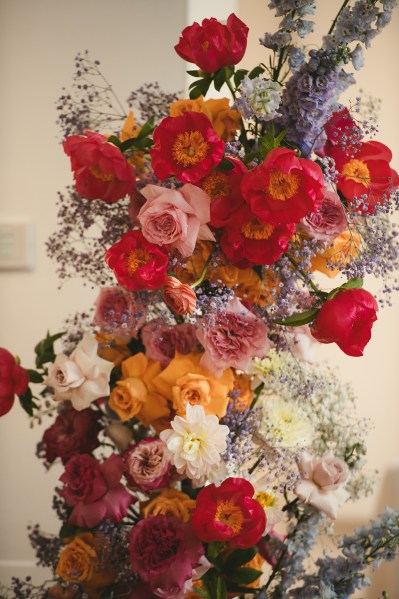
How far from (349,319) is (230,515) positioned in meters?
0.25

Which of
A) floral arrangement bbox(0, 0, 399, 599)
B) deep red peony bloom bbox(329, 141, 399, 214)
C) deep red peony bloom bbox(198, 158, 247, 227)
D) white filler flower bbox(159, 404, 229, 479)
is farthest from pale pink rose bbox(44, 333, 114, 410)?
deep red peony bloom bbox(329, 141, 399, 214)

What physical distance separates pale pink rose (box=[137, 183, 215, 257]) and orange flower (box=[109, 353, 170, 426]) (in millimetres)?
180

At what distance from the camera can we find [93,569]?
882mm

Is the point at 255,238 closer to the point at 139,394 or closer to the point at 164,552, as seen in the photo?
the point at 139,394

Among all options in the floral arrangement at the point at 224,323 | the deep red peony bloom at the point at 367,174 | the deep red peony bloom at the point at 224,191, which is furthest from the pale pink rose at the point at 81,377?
the deep red peony bloom at the point at 367,174

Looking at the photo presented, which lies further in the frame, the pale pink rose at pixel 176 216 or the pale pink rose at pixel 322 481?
the pale pink rose at pixel 322 481

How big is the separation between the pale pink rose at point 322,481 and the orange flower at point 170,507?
0.46 ft

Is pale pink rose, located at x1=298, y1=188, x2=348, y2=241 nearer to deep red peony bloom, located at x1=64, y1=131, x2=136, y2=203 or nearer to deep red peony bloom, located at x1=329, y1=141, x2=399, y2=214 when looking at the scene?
deep red peony bloom, located at x1=329, y1=141, x2=399, y2=214

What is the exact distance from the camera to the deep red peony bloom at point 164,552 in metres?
0.79

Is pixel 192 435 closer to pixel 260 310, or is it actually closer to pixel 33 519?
pixel 260 310

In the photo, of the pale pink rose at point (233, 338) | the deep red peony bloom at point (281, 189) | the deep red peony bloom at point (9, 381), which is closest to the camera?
the deep red peony bloom at point (281, 189)

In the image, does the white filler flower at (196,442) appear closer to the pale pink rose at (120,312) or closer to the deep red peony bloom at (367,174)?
the pale pink rose at (120,312)

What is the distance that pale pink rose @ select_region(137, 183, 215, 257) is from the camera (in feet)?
2.39

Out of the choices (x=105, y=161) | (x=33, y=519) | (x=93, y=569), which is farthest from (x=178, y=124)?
(x=33, y=519)
